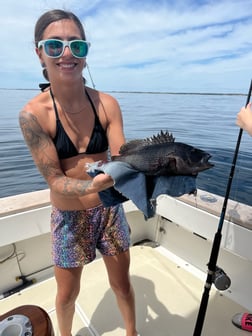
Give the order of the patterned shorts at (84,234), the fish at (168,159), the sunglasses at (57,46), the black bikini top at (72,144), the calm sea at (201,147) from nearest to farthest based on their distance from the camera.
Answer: the fish at (168,159) → the sunglasses at (57,46) → the black bikini top at (72,144) → the patterned shorts at (84,234) → the calm sea at (201,147)

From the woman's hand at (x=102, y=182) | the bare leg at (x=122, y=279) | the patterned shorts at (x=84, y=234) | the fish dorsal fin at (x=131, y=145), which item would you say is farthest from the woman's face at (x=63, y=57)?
the bare leg at (x=122, y=279)

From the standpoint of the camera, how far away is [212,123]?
12977 millimetres

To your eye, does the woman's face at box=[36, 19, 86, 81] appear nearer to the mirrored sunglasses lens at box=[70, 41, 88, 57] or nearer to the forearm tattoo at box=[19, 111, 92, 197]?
the mirrored sunglasses lens at box=[70, 41, 88, 57]

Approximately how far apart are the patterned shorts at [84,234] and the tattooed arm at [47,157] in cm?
30

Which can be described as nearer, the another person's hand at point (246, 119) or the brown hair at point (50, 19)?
the brown hair at point (50, 19)

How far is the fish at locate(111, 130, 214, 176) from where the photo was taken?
4.97 ft

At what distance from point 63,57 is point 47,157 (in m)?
0.62

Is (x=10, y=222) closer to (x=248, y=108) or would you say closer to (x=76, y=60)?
(x=76, y=60)

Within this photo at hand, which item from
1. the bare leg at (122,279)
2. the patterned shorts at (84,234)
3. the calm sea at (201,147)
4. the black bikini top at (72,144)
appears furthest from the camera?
the calm sea at (201,147)

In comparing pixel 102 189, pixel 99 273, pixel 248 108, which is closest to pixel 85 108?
pixel 102 189

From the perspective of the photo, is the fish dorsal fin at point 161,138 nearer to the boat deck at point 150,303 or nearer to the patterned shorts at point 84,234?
the patterned shorts at point 84,234

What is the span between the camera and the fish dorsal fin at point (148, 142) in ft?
5.56

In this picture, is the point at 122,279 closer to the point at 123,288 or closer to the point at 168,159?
the point at 123,288

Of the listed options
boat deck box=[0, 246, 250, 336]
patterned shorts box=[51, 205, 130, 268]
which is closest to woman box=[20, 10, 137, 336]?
patterned shorts box=[51, 205, 130, 268]
